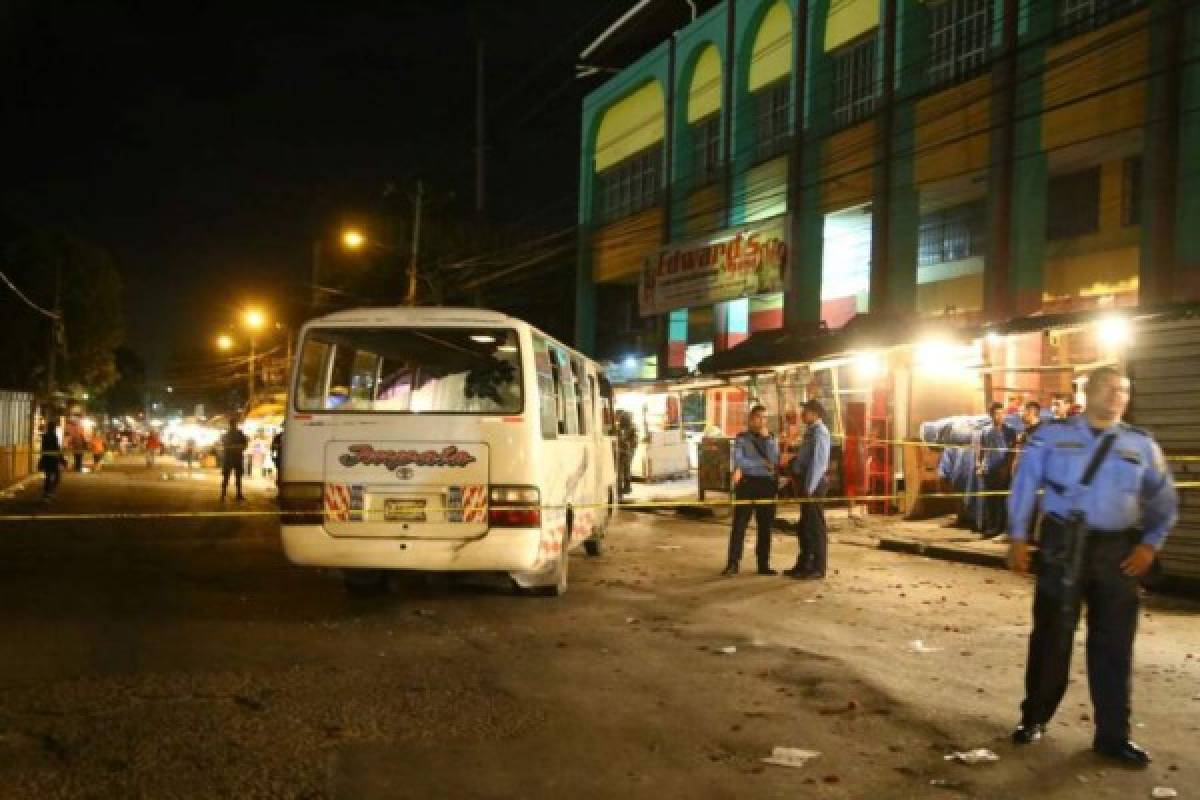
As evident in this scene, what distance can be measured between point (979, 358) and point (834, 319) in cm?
917

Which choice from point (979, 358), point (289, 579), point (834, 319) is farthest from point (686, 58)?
point (289, 579)

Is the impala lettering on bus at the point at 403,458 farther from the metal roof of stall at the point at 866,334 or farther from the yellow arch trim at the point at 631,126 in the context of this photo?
the yellow arch trim at the point at 631,126

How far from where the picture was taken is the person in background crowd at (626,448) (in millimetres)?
22844

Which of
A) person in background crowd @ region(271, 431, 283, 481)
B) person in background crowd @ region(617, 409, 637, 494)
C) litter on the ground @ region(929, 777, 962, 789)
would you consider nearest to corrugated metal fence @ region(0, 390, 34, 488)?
person in background crowd @ region(271, 431, 283, 481)

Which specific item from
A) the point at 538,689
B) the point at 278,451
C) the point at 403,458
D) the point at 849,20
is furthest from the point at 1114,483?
the point at 849,20

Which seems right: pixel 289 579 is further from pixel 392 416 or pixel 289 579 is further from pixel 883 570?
pixel 883 570

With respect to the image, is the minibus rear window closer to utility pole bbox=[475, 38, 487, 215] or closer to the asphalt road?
the asphalt road

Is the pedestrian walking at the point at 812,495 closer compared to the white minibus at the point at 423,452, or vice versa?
the white minibus at the point at 423,452

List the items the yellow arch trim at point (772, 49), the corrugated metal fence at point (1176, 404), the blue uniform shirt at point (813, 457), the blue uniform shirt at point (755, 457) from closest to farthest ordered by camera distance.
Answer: the corrugated metal fence at point (1176, 404)
the blue uniform shirt at point (813, 457)
the blue uniform shirt at point (755, 457)
the yellow arch trim at point (772, 49)

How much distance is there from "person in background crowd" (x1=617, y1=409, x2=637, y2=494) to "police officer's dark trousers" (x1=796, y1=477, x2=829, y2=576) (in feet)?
34.1

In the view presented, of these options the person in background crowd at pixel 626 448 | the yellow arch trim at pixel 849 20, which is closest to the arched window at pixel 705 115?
the yellow arch trim at pixel 849 20

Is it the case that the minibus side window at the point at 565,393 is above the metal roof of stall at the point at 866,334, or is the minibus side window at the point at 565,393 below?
below

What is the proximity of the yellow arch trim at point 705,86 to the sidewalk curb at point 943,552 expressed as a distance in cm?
1605

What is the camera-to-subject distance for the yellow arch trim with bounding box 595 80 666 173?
3044cm
